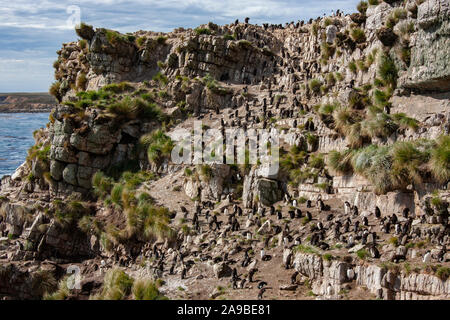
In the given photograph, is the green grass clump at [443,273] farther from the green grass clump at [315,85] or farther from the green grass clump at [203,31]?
the green grass clump at [203,31]

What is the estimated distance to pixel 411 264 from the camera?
15992 millimetres

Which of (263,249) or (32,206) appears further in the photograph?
(32,206)

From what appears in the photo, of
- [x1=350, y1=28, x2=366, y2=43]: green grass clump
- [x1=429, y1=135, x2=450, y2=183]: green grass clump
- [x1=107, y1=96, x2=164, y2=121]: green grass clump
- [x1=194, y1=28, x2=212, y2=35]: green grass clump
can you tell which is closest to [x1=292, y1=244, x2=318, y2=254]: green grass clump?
[x1=429, y1=135, x2=450, y2=183]: green grass clump

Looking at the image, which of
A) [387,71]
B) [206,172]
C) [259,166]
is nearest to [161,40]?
Result: [206,172]

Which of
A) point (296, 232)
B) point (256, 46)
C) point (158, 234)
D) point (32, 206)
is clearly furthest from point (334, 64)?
point (32, 206)

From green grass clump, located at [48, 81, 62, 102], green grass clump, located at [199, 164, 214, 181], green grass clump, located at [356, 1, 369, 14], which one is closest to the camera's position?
green grass clump, located at [199, 164, 214, 181]

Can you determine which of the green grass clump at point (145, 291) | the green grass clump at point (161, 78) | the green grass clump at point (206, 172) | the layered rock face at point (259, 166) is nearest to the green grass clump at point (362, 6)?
the layered rock face at point (259, 166)

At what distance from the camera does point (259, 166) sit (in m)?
24.3

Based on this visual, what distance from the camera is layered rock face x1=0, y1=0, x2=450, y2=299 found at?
18.2 m

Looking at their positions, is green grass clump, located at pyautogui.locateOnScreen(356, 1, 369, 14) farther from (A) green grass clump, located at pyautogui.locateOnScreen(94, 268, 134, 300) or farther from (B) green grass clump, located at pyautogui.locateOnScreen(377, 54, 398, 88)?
(A) green grass clump, located at pyautogui.locateOnScreen(94, 268, 134, 300)

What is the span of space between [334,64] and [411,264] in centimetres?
1553

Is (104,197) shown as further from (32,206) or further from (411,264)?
(411,264)

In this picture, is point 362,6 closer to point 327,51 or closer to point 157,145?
point 327,51

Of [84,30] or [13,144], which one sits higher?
[84,30]
